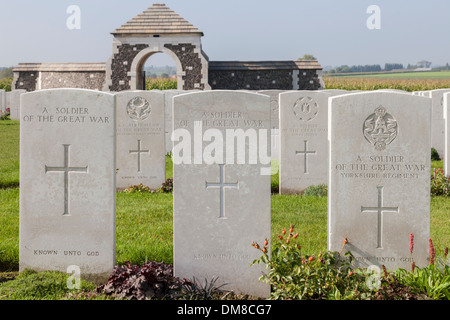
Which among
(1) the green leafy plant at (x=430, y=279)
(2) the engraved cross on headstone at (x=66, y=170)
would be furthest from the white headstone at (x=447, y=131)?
(2) the engraved cross on headstone at (x=66, y=170)

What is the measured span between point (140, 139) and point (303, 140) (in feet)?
8.76

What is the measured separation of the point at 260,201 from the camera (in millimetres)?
5070

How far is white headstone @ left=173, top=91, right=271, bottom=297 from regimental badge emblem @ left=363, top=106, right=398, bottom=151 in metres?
0.85

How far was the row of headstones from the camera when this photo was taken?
4988mm

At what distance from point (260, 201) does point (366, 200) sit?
906mm

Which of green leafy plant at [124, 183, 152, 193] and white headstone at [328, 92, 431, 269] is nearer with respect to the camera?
white headstone at [328, 92, 431, 269]

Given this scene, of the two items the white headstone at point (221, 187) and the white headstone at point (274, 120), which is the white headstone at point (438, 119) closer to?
the white headstone at point (274, 120)

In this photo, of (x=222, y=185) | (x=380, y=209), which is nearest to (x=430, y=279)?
(x=380, y=209)

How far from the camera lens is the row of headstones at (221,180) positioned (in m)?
4.99

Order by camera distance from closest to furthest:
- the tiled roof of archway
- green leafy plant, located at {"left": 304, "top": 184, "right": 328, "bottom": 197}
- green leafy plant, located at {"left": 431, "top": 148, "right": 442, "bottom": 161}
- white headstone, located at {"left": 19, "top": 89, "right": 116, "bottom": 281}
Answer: white headstone, located at {"left": 19, "top": 89, "right": 116, "bottom": 281} < green leafy plant, located at {"left": 304, "top": 184, "right": 328, "bottom": 197} < green leafy plant, located at {"left": 431, "top": 148, "right": 442, "bottom": 161} < the tiled roof of archway

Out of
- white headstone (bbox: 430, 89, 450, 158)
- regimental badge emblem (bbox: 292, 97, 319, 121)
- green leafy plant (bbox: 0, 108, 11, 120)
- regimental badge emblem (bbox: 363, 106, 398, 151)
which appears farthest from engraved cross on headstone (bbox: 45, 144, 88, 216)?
green leafy plant (bbox: 0, 108, 11, 120)

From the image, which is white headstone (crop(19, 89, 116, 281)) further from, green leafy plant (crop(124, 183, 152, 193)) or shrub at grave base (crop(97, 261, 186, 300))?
green leafy plant (crop(124, 183, 152, 193))

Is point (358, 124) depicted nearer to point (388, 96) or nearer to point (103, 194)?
point (388, 96)
